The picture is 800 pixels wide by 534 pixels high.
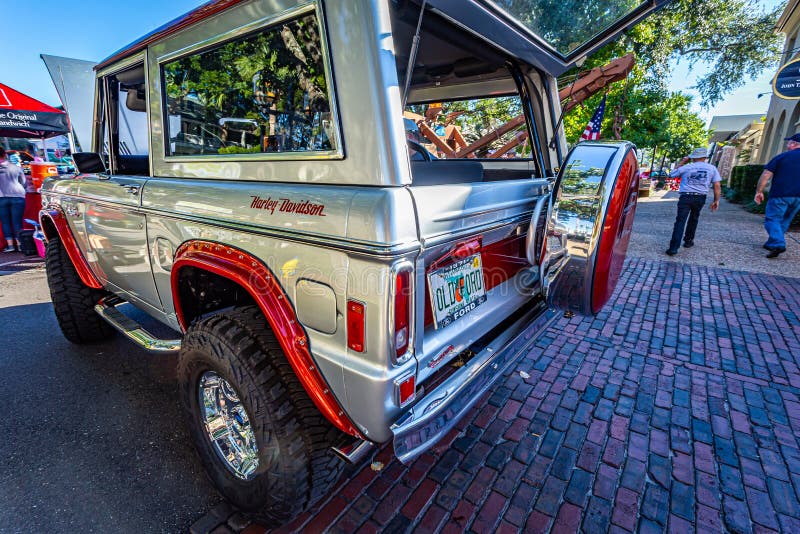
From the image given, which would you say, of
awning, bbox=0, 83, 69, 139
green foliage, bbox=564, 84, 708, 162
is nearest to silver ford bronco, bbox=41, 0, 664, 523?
awning, bbox=0, 83, 69, 139

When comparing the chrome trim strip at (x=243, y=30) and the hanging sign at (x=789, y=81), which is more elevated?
the hanging sign at (x=789, y=81)

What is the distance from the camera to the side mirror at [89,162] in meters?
2.64

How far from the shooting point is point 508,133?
167 inches

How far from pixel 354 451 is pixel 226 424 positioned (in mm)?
852

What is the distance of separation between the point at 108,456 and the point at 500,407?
2552mm

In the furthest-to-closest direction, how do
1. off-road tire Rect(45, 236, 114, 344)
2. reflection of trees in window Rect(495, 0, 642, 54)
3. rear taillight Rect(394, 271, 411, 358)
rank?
off-road tire Rect(45, 236, 114, 344)
reflection of trees in window Rect(495, 0, 642, 54)
rear taillight Rect(394, 271, 411, 358)

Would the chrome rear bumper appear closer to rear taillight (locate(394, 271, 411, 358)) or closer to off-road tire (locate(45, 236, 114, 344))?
rear taillight (locate(394, 271, 411, 358))

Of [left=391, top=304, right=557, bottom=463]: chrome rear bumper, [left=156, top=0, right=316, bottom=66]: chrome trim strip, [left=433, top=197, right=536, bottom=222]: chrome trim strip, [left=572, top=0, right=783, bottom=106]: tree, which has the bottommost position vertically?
[left=391, top=304, right=557, bottom=463]: chrome rear bumper

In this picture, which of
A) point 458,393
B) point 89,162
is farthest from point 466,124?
point 458,393

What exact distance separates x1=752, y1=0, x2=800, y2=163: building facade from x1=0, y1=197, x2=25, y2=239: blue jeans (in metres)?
21.4

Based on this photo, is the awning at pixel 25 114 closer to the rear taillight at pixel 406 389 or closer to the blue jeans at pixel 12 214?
the blue jeans at pixel 12 214

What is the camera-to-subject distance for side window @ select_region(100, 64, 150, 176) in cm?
270

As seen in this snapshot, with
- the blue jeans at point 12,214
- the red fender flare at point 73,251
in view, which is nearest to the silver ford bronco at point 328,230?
the red fender flare at point 73,251

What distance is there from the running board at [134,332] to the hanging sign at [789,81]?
12585 millimetres
